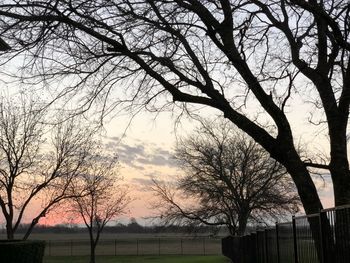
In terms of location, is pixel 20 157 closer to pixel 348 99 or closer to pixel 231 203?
pixel 231 203

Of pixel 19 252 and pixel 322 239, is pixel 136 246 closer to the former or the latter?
pixel 19 252

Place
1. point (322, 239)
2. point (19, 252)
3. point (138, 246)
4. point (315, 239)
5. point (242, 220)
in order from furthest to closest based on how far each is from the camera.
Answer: point (138, 246) < point (242, 220) < point (19, 252) < point (315, 239) < point (322, 239)

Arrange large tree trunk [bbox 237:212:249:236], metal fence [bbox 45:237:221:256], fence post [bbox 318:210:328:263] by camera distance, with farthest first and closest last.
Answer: metal fence [bbox 45:237:221:256] → large tree trunk [bbox 237:212:249:236] → fence post [bbox 318:210:328:263]

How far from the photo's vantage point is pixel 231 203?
3781cm

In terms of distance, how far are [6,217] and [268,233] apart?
1848 centimetres

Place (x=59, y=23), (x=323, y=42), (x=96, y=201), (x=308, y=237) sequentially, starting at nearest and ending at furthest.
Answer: (x=308, y=237) → (x=59, y=23) → (x=323, y=42) → (x=96, y=201)

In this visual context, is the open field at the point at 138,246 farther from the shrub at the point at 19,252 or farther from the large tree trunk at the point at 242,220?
the shrub at the point at 19,252

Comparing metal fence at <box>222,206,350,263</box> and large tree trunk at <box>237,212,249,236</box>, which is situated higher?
large tree trunk at <box>237,212,249,236</box>

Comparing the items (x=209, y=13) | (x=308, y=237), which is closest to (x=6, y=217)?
(x=209, y=13)

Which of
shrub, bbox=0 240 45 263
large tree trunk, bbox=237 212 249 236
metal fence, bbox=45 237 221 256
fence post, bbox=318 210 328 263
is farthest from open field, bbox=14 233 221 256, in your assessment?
fence post, bbox=318 210 328 263

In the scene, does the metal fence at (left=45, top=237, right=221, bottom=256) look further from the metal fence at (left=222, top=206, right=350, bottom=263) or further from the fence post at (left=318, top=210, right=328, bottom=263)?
the fence post at (left=318, top=210, right=328, bottom=263)

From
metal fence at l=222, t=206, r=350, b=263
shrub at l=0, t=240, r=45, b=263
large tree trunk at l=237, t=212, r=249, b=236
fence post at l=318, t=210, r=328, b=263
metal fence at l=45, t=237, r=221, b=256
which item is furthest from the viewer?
metal fence at l=45, t=237, r=221, b=256

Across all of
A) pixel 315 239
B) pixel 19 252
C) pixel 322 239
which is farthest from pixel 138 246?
pixel 322 239

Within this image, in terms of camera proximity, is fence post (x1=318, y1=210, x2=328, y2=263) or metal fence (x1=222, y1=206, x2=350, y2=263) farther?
fence post (x1=318, y1=210, x2=328, y2=263)
